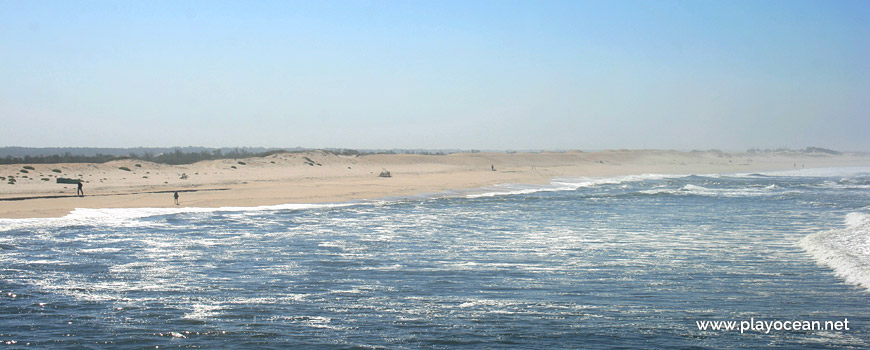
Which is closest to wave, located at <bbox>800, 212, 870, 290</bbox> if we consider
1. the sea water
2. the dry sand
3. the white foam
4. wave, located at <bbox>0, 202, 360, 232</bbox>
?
the sea water

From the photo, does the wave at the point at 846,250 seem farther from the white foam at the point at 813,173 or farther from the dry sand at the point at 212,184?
the white foam at the point at 813,173

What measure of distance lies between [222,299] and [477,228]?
11.0 meters

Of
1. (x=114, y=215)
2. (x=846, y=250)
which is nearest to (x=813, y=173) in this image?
(x=846, y=250)

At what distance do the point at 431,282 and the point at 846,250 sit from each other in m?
10.6

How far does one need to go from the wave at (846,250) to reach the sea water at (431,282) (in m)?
0.06

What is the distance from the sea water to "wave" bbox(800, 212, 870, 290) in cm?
6

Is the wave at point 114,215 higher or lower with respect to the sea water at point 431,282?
higher

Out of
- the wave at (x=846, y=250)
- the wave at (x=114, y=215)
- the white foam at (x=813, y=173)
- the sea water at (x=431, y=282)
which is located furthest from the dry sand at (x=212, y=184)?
the white foam at (x=813, y=173)

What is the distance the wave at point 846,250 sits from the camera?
12.7m

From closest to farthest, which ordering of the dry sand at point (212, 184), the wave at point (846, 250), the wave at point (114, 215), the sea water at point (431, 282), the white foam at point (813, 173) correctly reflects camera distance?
the sea water at point (431, 282) < the wave at point (846, 250) < the wave at point (114, 215) < the dry sand at point (212, 184) < the white foam at point (813, 173)

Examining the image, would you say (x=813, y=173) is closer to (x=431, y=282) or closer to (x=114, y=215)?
(x=114, y=215)

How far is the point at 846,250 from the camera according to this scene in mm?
15375

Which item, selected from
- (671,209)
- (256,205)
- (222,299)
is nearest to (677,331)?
(222,299)

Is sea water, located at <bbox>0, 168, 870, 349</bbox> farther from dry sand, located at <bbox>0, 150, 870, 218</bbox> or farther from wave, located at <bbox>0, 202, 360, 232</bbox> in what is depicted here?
dry sand, located at <bbox>0, 150, 870, 218</bbox>
